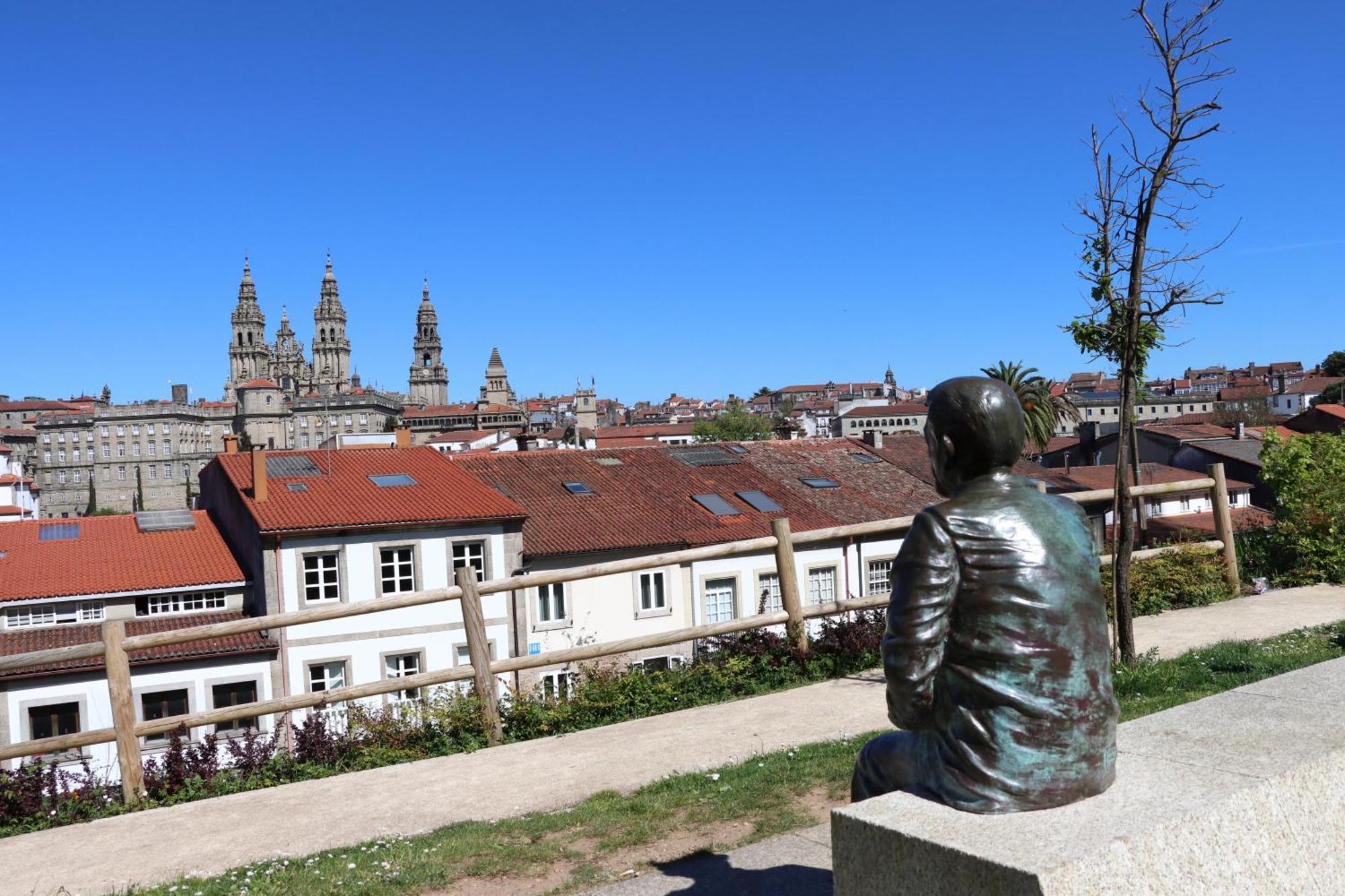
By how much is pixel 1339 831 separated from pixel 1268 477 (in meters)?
10.9

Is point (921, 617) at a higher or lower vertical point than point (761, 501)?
higher

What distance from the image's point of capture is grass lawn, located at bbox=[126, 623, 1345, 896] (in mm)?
4832

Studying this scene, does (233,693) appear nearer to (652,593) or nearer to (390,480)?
(390,480)

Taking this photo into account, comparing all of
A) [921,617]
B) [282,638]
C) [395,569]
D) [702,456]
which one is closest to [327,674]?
[282,638]

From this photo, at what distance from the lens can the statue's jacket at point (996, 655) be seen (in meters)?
3.21

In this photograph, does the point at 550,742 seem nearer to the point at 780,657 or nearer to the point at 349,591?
the point at 780,657

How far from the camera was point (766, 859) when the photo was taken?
4.88 m

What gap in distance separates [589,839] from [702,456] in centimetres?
3454

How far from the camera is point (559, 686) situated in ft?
27.1

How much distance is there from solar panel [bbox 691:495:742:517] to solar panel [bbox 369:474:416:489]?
31.5 ft

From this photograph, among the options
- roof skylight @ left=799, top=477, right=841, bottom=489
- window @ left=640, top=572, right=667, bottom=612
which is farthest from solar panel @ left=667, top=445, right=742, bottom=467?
window @ left=640, top=572, right=667, bottom=612

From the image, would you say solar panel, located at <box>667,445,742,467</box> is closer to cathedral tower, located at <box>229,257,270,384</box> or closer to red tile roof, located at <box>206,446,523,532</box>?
red tile roof, located at <box>206,446,523,532</box>

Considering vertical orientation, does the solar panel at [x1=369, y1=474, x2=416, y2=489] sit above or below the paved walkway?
above

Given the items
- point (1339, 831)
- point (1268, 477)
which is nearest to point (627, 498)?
point (1268, 477)
